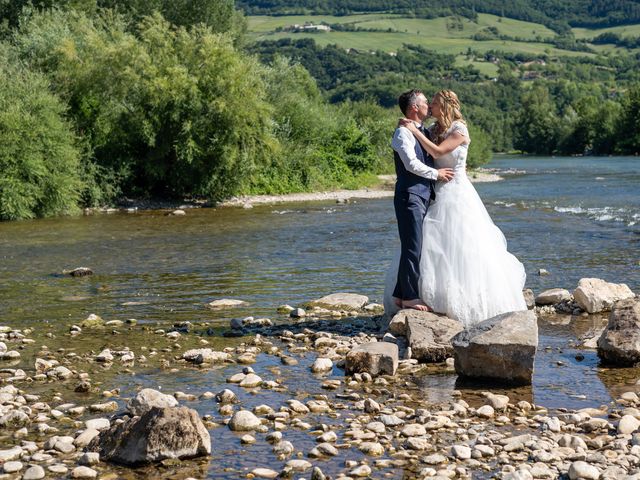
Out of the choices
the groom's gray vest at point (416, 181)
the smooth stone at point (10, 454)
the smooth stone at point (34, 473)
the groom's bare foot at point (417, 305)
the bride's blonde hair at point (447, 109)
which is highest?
the bride's blonde hair at point (447, 109)

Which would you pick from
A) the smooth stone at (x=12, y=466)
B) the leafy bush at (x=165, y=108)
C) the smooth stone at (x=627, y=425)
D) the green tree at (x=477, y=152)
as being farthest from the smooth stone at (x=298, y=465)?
the green tree at (x=477, y=152)

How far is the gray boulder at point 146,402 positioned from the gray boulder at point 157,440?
0.77 meters

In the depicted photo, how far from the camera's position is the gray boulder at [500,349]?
32.9ft

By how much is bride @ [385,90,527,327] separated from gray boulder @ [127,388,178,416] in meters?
4.75

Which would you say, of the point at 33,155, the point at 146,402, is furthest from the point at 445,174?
the point at 33,155

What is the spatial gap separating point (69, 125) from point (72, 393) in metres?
36.2

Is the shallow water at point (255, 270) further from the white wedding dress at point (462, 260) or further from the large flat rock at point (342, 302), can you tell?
the white wedding dress at point (462, 260)

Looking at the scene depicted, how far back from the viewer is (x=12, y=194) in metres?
38.4

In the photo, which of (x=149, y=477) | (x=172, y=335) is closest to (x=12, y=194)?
(x=172, y=335)

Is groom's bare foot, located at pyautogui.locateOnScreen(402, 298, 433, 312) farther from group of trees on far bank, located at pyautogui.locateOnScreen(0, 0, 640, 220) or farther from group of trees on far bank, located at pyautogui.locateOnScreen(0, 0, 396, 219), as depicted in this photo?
group of trees on far bank, located at pyautogui.locateOnScreen(0, 0, 396, 219)

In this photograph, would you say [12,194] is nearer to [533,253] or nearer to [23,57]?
[23,57]

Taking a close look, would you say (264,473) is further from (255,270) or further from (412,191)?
(255,270)

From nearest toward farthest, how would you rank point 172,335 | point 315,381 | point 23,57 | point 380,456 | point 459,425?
1. point 380,456
2. point 459,425
3. point 315,381
4. point 172,335
5. point 23,57

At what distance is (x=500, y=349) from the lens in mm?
10094
